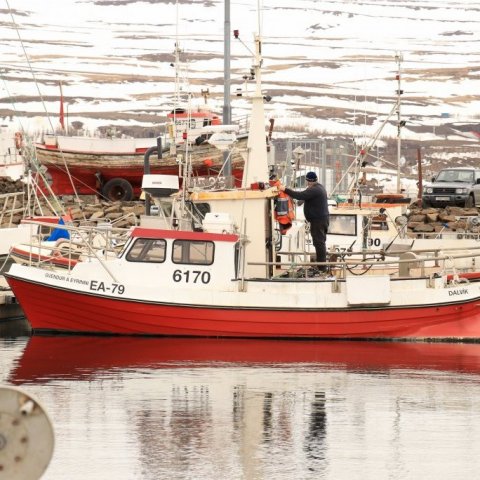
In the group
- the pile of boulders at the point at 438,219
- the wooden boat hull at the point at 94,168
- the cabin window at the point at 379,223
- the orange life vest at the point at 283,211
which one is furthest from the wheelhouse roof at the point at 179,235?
the wooden boat hull at the point at 94,168

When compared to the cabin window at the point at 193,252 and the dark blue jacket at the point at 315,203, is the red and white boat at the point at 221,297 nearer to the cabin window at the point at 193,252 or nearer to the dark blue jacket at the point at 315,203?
the cabin window at the point at 193,252

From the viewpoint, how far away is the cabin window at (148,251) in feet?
78.2

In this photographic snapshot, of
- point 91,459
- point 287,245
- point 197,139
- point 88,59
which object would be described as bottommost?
point 91,459

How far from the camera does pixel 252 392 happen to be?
1891 cm

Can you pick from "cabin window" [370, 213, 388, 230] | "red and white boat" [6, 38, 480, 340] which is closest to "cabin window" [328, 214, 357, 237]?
"cabin window" [370, 213, 388, 230]

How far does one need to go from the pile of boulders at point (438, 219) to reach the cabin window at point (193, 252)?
15394 mm

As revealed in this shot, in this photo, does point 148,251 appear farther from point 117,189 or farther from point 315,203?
point 117,189

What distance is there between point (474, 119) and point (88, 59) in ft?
104

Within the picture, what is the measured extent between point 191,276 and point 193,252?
384 mm

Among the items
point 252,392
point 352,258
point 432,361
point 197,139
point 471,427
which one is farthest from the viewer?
point 352,258

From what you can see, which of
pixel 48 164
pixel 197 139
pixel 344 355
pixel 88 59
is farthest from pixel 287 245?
pixel 88 59

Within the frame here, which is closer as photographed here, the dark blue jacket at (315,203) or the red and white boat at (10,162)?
the dark blue jacket at (315,203)

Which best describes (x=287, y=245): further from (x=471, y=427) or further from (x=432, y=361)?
(x=471, y=427)

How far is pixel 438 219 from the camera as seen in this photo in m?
42.0
